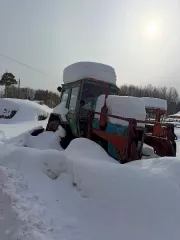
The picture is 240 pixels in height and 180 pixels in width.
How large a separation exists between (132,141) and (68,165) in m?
1.32

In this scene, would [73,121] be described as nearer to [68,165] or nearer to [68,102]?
[68,102]

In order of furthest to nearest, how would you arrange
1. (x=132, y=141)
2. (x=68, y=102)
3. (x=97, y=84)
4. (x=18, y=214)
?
(x=68, y=102) → (x=97, y=84) → (x=132, y=141) → (x=18, y=214)

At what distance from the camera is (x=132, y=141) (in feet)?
18.1

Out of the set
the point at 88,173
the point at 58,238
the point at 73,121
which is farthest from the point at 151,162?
the point at 73,121

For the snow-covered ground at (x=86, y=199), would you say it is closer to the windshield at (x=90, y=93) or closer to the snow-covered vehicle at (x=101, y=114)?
the snow-covered vehicle at (x=101, y=114)

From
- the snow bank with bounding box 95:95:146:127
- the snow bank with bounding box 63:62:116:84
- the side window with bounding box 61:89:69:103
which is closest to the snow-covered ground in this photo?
the snow bank with bounding box 95:95:146:127

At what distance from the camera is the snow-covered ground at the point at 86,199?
11.1 ft

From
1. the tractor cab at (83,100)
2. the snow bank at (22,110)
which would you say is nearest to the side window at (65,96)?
the tractor cab at (83,100)

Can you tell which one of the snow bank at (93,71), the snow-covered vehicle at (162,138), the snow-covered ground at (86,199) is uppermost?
the snow bank at (93,71)

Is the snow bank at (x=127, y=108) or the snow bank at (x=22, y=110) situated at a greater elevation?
the snow bank at (x=127, y=108)

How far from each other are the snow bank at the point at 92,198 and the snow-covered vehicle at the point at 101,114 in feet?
2.36

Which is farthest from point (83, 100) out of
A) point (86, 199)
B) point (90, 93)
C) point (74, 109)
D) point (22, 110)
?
point (22, 110)

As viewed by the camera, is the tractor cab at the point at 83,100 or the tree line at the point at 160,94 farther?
the tree line at the point at 160,94

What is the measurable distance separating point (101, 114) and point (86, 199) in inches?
100
